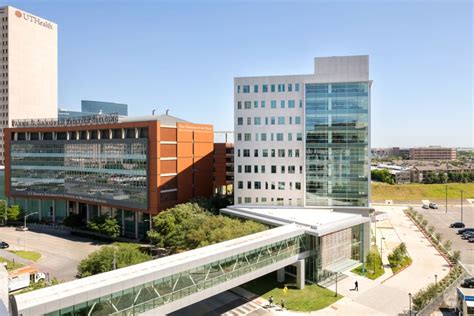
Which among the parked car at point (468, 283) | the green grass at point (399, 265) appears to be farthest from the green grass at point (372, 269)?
the parked car at point (468, 283)

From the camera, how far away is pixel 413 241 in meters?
61.6

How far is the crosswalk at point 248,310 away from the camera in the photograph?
112ft

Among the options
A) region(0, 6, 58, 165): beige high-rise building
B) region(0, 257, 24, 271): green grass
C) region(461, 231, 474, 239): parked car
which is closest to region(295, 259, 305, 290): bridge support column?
region(0, 257, 24, 271): green grass

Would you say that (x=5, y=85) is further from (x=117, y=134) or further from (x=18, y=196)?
(x=117, y=134)

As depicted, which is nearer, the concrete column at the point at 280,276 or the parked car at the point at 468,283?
the parked car at the point at 468,283

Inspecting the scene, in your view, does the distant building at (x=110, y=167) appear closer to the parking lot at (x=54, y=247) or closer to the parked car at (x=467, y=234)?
the parking lot at (x=54, y=247)

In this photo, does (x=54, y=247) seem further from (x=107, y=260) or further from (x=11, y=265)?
(x=107, y=260)

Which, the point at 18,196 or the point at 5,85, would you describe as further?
the point at 5,85

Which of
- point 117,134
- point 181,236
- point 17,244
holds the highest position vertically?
point 117,134

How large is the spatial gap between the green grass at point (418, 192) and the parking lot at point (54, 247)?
89.0 metres

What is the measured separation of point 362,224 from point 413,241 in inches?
725

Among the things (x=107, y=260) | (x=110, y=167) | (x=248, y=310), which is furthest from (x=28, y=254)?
(x=248, y=310)

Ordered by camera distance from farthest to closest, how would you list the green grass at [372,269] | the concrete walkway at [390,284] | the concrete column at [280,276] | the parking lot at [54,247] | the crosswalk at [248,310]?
1. the parking lot at [54,247]
2. the green grass at [372,269]
3. the concrete column at [280,276]
4. the concrete walkway at [390,284]
5. the crosswalk at [248,310]

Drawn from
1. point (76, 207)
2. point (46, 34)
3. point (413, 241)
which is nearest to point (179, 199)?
point (76, 207)
